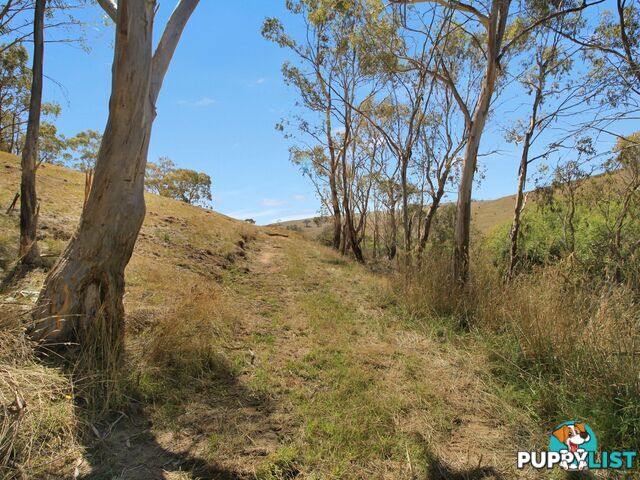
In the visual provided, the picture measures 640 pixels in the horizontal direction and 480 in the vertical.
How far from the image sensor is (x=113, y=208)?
13.0ft

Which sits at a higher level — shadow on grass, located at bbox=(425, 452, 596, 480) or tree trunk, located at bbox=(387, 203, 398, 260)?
tree trunk, located at bbox=(387, 203, 398, 260)

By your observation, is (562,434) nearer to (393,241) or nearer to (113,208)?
(113,208)

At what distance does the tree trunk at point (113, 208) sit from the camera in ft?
12.4

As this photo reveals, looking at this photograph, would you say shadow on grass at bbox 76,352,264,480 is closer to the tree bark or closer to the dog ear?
the dog ear

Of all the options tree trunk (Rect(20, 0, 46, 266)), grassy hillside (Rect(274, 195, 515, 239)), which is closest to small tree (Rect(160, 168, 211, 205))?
grassy hillside (Rect(274, 195, 515, 239))

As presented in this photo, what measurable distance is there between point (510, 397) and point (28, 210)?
751cm

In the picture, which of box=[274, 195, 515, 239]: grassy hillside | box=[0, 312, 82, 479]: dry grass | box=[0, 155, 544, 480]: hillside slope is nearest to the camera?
box=[0, 312, 82, 479]: dry grass

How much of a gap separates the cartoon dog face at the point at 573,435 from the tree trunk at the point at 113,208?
13.8ft

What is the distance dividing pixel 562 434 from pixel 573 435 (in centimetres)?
7

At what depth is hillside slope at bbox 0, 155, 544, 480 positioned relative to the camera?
2699mm

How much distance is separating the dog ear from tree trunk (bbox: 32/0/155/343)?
4180mm

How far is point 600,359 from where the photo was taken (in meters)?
3.03

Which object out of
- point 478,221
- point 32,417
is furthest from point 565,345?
point 478,221

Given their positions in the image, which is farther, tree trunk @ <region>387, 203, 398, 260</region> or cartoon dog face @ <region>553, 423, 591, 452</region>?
tree trunk @ <region>387, 203, 398, 260</region>
